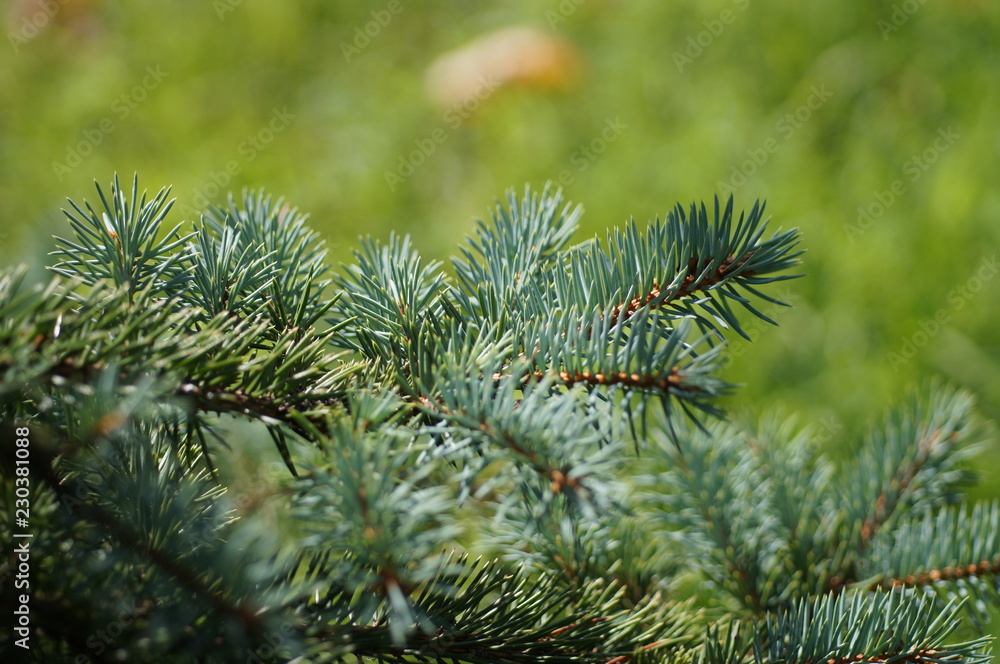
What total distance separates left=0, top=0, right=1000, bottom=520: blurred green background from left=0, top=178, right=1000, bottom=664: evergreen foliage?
1.00m

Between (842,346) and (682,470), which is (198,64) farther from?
(682,470)

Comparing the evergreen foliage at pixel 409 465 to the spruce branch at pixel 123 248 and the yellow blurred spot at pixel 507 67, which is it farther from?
the yellow blurred spot at pixel 507 67

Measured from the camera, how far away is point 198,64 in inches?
91.0

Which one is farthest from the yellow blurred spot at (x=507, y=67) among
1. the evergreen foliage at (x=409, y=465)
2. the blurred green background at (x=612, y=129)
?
the evergreen foliage at (x=409, y=465)

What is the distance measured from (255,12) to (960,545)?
2421mm

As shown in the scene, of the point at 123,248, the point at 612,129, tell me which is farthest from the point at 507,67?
the point at 123,248

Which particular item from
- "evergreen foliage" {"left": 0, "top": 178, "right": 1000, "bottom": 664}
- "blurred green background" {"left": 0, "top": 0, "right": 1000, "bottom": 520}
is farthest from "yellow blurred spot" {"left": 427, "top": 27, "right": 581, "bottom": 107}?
"evergreen foliage" {"left": 0, "top": 178, "right": 1000, "bottom": 664}

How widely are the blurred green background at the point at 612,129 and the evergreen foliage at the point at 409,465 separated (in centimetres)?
100

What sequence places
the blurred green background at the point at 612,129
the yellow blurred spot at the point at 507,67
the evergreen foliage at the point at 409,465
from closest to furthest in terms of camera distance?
the evergreen foliage at the point at 409,465 → the blurred green background at the point at 612,129 → the yellow blurred spot at the point at 507,67

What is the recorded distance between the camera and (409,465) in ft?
0.88

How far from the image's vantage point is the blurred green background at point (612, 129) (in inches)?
59.2

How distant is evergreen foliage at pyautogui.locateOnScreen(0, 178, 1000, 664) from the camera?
0.25m

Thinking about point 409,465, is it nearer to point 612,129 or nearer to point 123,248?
point 123,248

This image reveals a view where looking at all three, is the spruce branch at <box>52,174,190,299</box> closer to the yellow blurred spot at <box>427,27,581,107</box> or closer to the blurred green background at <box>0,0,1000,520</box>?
the blurred green background at <box>0,0,1000,520</box>
